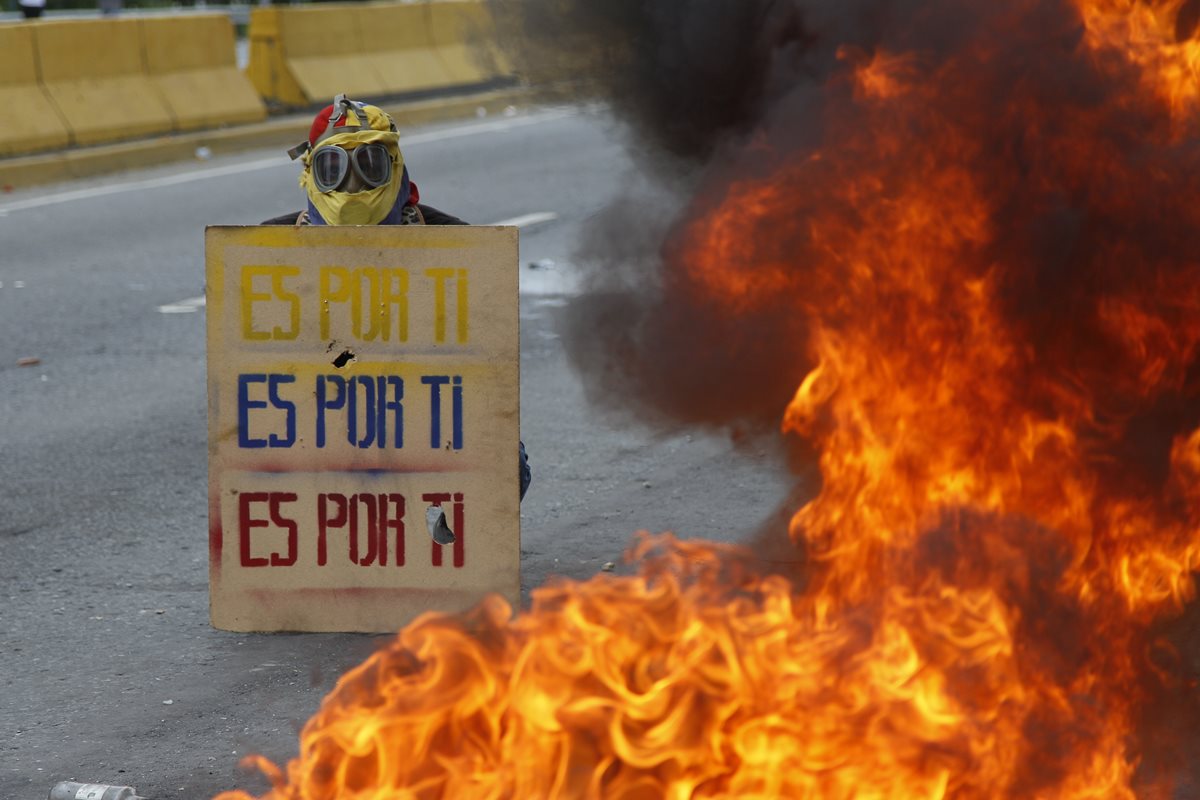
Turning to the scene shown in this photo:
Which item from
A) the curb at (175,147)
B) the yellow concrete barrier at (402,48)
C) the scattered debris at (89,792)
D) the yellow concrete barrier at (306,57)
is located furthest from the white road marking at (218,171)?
the scattered debris at (89,792)

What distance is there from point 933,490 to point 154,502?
370 centimetres

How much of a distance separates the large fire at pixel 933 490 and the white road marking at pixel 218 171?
9599mm

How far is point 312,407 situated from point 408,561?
0.54m

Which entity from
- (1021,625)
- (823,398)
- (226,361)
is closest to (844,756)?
(1021,625)

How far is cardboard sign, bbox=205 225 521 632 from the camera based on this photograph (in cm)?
561

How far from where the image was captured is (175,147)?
1723 cm

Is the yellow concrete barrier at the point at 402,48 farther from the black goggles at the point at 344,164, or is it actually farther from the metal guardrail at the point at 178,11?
the black goggles at the point at 344,164

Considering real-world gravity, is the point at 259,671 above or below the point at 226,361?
below

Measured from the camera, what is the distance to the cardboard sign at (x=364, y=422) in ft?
18.4

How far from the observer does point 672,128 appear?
199 inches

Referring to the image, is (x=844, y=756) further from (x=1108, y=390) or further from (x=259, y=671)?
(x=259, y=671)

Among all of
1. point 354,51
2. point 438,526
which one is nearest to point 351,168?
point 438,526

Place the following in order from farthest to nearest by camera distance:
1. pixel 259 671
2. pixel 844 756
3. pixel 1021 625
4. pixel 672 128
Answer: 1. pixel 259 671
2. pixel 672 128
3. pixel 1021 625
4. pixel 844 756

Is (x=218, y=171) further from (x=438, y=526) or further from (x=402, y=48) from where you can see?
(x=438, y=526)
